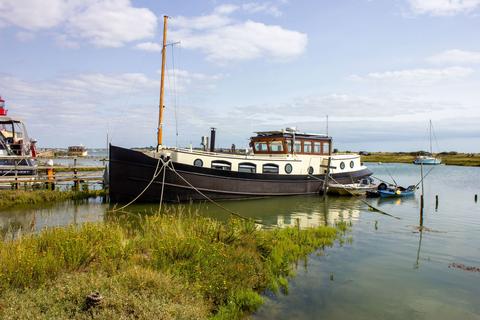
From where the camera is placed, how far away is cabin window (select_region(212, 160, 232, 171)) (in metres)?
21.4

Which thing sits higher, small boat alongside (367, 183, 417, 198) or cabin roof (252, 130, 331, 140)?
cabin roof (252, 130, 331, 140)

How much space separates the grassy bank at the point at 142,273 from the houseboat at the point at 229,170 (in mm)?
9570

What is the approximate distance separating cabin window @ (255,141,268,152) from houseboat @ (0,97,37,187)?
14.0 meters

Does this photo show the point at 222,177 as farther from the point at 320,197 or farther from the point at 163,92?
the point at 320,197

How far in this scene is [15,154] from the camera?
2491 centimetres

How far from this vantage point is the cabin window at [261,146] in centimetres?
2538

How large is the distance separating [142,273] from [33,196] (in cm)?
1612

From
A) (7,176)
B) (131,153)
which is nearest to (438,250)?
Result: (131,153)

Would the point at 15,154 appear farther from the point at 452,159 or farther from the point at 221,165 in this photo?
the point at 452,159

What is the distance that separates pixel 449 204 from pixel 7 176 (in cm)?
2621

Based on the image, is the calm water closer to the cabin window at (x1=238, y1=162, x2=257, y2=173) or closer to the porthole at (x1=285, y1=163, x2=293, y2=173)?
the cabin window at (x1=238, y1=162, x2=257, y2=173)

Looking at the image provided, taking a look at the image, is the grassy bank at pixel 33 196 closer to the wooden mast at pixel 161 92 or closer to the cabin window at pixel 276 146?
the wooden mast at pixel 161 92

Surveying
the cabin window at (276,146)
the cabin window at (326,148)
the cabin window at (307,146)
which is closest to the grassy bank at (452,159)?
the cabin window at (326,148)

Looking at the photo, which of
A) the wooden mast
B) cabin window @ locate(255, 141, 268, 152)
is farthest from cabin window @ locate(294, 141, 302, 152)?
the wooden mast
